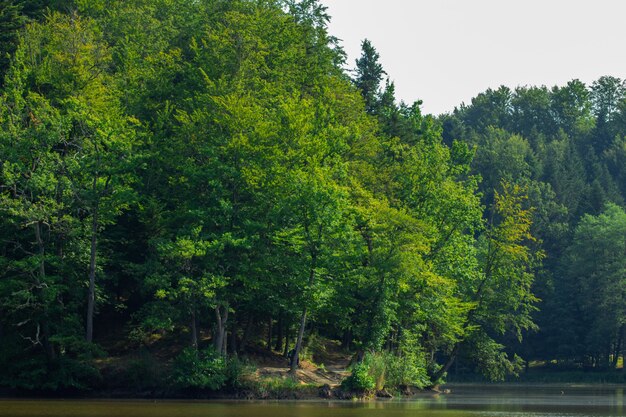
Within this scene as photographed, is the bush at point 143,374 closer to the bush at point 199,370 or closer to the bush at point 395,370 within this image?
the bush at point 199,370

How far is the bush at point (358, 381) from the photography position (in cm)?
5588

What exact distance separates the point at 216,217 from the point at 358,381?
1304cm

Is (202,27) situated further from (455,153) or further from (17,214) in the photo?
(17,214)

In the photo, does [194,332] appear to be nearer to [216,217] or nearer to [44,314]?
[216,217]

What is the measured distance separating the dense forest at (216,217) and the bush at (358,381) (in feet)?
0.70

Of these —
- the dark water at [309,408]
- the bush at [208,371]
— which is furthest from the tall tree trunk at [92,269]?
the dark water at [309,408]

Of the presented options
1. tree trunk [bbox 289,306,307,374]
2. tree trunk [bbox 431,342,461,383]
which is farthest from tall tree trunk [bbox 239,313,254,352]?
tree trunk [bbox 431,342,461,383]

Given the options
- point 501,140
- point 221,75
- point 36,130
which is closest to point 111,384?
point 36,130

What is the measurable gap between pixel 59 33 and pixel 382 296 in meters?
30.1

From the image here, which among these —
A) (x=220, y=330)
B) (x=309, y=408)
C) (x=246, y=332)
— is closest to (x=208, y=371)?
(x=220, y=330)

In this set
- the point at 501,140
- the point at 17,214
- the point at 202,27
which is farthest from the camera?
the point at 501,140

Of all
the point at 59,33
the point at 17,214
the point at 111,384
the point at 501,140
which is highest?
the point at 501,140

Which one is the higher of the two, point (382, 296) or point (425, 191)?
point (425, 191)

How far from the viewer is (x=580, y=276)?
11300cm
